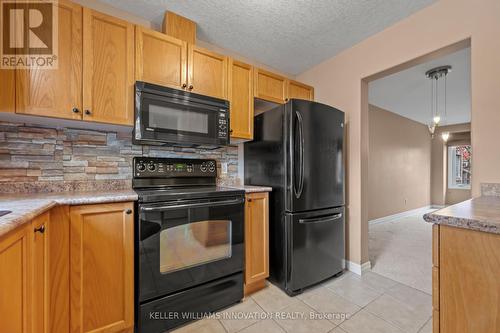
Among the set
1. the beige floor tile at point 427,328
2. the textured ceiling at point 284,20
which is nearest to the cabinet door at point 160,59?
the textured ceiling at point 284,20

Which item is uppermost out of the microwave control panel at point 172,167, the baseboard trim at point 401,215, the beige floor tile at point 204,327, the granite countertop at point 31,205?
the microwave control panel at point 172,167

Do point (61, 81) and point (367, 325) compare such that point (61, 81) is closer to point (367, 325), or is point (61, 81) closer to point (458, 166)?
point (367, 325)

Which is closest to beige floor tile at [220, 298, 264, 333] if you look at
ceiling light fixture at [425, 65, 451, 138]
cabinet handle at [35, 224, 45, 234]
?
cabinet handle at [35, 224, 45, 234]

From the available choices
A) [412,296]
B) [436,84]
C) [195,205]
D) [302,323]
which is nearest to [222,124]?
Result: [195,205]

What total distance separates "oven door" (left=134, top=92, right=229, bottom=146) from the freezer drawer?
1.06 metres

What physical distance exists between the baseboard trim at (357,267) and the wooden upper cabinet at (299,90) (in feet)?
6.80

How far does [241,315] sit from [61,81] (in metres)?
2.12

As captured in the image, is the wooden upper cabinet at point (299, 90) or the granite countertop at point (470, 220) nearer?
the granite countertop at point (470, 220)

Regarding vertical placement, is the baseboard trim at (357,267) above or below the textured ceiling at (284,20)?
below

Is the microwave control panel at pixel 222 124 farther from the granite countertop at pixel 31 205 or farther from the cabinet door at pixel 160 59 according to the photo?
the granite countertop at pixel 31 205

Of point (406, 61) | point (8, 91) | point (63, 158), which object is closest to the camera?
point (8, 91)

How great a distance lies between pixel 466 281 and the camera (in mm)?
739

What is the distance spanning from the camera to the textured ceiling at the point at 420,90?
109 inches

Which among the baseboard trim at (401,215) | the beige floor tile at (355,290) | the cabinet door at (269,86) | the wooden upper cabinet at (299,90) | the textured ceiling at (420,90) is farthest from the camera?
the baseboard trim at (401,215)
